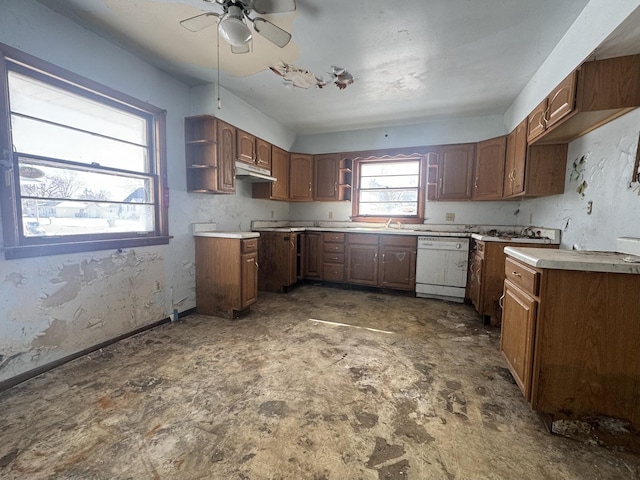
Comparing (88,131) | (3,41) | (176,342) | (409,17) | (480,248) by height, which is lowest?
(176,342)

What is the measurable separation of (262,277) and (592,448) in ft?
11.9

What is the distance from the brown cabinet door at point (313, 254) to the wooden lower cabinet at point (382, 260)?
490 mm

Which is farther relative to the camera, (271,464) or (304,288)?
(304,288)

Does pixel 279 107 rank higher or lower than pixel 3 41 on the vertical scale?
higher

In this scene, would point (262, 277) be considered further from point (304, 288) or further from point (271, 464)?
point (271, 464)

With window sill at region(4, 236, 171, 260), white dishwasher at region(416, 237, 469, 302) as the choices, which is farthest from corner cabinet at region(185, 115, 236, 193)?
white dishwasher at region(416, 237, 469, 302)

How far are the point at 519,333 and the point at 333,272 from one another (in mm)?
2841

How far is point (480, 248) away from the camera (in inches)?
120

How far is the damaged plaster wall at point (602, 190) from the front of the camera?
166 centimetres

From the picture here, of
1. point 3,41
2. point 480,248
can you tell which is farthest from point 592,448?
point 3,41

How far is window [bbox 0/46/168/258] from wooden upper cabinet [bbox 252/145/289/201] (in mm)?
1492

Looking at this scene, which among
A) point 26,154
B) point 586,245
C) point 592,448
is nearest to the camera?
point 592,448

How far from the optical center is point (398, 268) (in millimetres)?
3889

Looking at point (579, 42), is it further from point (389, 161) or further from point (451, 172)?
point (389, 161)
